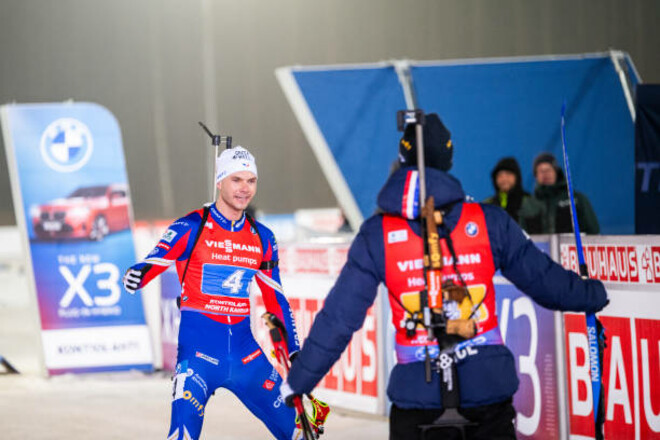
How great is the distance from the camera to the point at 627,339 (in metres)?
6.55

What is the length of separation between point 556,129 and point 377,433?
5.46 m

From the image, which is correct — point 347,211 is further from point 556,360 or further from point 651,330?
point 651,330

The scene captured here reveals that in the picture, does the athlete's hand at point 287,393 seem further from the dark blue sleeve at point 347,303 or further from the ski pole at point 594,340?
the ski pole at point 594,340

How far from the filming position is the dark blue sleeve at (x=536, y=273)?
12.4 ft

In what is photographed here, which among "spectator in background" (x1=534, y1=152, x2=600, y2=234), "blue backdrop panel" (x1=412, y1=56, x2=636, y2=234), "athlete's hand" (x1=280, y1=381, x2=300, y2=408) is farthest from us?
"blue backdrop panel" (x1=412, y1=56, x2=636, y2=234)

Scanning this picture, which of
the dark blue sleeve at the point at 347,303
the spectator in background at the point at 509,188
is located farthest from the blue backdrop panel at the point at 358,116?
the dark blue sleeve at the point at 347,303

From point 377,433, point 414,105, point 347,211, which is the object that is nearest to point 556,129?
point 414,105

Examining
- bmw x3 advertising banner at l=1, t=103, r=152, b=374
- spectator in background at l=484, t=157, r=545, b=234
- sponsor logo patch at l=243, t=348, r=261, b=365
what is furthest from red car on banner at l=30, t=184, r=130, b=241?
sponsor logo patch at l=243, t=348, r=261, b=365

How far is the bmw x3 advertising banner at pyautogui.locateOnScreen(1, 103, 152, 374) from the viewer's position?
41.1ft

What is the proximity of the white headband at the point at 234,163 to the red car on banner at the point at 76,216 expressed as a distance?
22.3ft

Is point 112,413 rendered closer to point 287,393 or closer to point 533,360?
point 533,360

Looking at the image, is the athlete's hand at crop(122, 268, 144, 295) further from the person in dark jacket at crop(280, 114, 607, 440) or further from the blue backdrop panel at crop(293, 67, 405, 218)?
the blue backdrop panel at crop(293, 67, 405, 218)

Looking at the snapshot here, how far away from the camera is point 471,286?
3.76m

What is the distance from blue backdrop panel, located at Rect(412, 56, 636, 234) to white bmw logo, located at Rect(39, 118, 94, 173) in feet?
12.5
